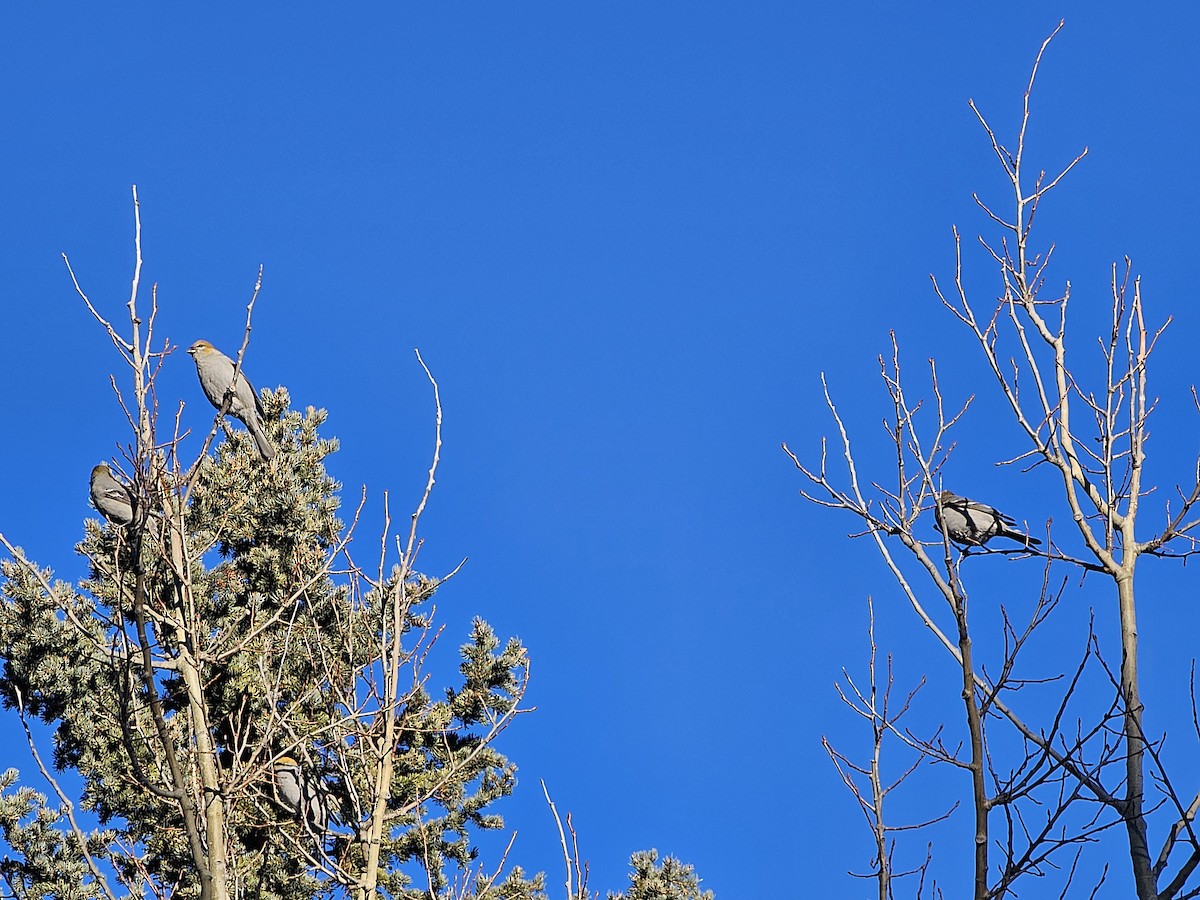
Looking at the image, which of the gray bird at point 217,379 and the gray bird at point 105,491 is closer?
the gray bird at point 105,491

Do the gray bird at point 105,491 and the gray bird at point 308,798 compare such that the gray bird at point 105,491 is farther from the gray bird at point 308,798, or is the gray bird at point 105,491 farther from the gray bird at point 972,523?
the gray bird at point 972,523

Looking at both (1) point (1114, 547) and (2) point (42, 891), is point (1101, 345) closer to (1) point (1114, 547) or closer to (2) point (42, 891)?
(1) point (1114, 547)

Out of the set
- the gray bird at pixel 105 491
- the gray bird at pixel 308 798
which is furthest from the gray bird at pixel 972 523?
the gray bird at pixel 105 491

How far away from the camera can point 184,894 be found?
8016 mm

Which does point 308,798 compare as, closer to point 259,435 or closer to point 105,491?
point 105,491

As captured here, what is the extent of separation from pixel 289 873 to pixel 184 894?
3.16 m

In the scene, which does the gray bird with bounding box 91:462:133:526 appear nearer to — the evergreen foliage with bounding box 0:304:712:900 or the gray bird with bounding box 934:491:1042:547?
the evergreen foliage with bounding box 0:304:712:900

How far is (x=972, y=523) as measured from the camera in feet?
17.3

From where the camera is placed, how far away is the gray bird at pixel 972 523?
5.14 metres

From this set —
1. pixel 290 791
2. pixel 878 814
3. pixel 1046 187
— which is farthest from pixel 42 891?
pixel 1046 187

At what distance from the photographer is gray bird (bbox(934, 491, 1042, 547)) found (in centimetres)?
514

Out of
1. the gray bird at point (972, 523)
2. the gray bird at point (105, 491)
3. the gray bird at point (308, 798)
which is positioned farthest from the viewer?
the gray bird at point (105, 491)

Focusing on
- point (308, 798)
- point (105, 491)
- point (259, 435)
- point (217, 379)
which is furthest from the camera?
point (217, 379)

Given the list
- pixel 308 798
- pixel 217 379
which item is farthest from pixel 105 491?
pixel 308 798
